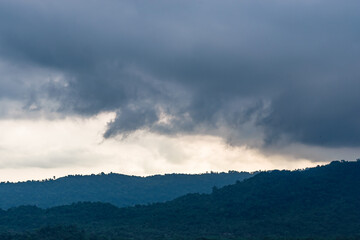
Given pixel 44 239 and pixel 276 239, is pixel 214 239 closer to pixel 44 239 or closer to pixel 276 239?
pixel 276 239

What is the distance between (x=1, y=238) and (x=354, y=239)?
11246 cm

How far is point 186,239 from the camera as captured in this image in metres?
199

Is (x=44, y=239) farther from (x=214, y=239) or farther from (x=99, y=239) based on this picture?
(x=214, y=239)

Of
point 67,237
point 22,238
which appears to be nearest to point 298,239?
point 67,237

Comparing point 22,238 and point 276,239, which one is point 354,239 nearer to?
point 276,239

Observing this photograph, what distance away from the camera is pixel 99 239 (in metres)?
198

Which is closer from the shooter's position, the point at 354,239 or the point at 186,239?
the point at 354,239

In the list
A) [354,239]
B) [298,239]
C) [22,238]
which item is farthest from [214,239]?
[22,238]

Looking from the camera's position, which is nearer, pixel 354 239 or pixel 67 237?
pixel 354 239

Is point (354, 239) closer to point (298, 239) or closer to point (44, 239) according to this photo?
point (298, 239)

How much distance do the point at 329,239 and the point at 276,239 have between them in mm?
16716

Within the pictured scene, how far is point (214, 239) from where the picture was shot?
198m

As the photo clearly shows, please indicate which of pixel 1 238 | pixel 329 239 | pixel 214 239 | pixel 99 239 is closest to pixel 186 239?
pixel 214 239

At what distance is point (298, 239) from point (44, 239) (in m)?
81.7
